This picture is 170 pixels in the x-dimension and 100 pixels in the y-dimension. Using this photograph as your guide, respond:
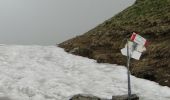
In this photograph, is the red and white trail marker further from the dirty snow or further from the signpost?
the dirty snow

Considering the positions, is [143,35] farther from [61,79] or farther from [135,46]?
[135,46]

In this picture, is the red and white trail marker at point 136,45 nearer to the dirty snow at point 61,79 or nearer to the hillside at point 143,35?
the dirty snow at point 61,79

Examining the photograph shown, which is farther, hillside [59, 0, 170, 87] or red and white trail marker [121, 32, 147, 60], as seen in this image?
hillside [59, 0, 170, 87]

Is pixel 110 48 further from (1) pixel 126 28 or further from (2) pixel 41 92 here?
(2) pixel 41 92

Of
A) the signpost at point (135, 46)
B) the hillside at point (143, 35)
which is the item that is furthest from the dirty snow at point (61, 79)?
the signpost at point (135, 46)

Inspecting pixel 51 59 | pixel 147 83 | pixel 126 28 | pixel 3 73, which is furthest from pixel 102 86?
pixel 126 28

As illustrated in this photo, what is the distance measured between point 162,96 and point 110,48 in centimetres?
1358

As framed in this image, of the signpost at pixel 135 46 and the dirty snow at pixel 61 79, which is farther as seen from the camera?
the dirty snow at pixel 61 79

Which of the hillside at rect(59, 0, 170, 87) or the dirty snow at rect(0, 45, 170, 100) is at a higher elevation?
the hillside at rect(59, 0, 170, 87)

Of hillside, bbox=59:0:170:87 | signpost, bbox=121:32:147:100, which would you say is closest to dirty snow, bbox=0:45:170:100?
hillside, bbox=59:0:170:87

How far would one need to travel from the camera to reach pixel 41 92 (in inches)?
853

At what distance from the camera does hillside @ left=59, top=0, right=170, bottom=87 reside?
27.0m

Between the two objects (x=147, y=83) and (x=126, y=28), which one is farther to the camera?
(x=126, y=28)

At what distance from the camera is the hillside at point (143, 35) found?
88.7 ft
